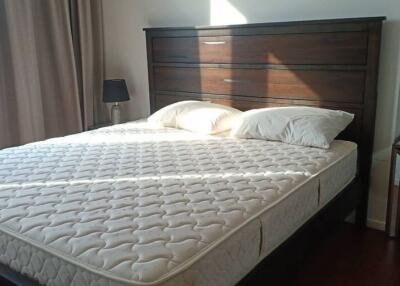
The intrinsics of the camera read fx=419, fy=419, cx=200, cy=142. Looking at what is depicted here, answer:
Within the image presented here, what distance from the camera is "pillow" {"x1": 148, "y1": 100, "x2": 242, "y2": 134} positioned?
292 cm

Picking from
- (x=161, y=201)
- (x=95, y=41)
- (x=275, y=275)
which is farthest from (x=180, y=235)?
(x=95, y=41)

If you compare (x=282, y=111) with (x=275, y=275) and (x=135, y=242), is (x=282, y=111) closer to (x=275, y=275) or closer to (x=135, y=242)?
(x=275, y=275)

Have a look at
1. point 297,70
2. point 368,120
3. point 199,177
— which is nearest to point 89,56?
point 297,70

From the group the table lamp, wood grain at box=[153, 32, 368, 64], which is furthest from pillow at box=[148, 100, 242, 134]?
the table lamp

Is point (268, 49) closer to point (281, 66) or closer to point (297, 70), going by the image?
point (281, 66)

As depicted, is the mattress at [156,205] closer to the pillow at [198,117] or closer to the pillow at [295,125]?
the pillow at [295,125]

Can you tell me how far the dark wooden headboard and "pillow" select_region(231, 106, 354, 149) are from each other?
0.53 ft

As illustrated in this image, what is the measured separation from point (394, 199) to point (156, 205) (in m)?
1.74

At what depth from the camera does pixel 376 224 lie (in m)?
2.81

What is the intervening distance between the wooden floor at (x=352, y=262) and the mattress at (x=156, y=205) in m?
0.42

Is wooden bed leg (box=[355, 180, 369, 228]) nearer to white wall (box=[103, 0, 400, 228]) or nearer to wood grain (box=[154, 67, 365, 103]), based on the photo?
white wall (box=[103, 0, 400, 228])

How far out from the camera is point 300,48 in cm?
281

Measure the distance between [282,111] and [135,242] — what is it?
161 centimetres

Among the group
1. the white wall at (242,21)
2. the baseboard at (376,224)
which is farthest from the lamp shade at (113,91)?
the baseboard at (376,224)
